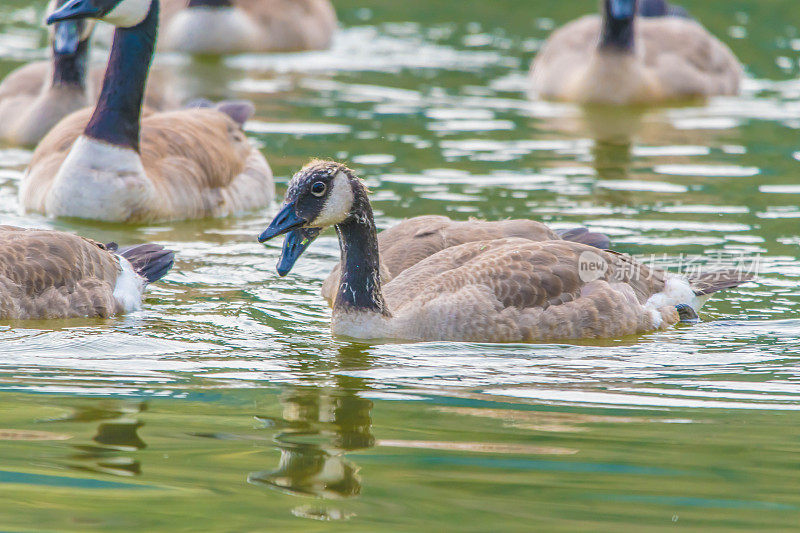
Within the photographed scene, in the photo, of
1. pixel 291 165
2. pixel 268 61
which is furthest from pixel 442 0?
pixel 291 165

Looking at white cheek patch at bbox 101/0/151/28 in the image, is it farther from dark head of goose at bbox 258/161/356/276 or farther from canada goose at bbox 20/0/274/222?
dark head of goose at bbox 258/161/356/276

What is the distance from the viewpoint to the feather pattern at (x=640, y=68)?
18766mm

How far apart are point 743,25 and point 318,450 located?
19017mm

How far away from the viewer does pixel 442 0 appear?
26109 millimetres

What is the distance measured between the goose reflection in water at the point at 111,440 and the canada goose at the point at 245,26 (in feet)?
49.5

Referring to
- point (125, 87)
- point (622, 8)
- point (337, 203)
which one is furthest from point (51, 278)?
point (622, 8)

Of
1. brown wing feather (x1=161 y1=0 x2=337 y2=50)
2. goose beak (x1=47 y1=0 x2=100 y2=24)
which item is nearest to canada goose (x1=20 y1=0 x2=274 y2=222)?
goose beak (x1=47 y1=0 x2=100 y2=24)

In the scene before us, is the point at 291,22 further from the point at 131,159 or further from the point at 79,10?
the point at 79,10

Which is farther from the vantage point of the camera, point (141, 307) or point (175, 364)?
point (141, 307)

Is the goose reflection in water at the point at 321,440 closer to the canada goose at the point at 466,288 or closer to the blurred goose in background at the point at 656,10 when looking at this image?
the canada goose at the point at 466,288

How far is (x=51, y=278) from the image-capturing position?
31.9 ft

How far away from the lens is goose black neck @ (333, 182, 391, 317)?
9.38m

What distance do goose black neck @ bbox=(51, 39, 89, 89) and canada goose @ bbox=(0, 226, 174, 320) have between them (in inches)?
235

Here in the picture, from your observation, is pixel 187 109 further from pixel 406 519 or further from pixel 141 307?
pixel 406 519
